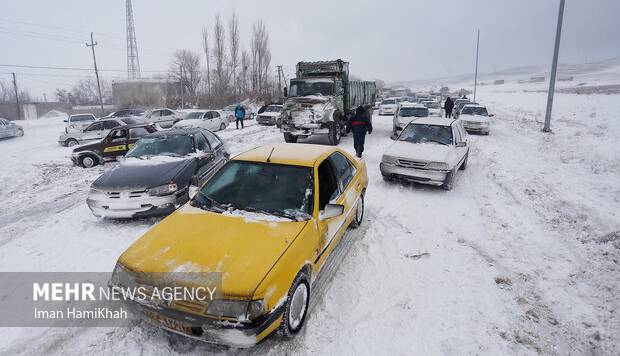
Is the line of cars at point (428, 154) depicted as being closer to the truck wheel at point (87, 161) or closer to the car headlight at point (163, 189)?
the car headlight at point (163, 189)

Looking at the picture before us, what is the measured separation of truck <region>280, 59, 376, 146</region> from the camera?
13.1 meters

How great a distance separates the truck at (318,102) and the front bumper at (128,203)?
7.88 m

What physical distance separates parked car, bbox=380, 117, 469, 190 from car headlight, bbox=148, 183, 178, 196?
15.8 ft

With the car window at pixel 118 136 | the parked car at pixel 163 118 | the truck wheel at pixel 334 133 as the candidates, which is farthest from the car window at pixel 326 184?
the parked car at pixel 163 118

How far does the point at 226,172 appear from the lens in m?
4.49

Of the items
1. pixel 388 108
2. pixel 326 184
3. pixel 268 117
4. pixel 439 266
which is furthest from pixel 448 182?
pixel 388 108

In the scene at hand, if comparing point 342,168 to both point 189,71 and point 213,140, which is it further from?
point 189,71

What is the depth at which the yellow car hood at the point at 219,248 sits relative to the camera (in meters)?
2.91

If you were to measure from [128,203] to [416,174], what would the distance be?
19.9 feet

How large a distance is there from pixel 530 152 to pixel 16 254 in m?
14.9

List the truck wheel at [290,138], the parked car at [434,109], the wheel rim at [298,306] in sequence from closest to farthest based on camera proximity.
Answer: the wheel rim at [298,306]
the truck wheel at [290,138]
the parked car at [434,109]

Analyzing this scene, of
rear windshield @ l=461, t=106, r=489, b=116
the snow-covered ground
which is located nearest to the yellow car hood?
the snow-covered ground

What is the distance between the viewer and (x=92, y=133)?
1623cm

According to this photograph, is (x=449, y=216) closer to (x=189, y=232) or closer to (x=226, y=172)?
A: (x=226, y=172)
